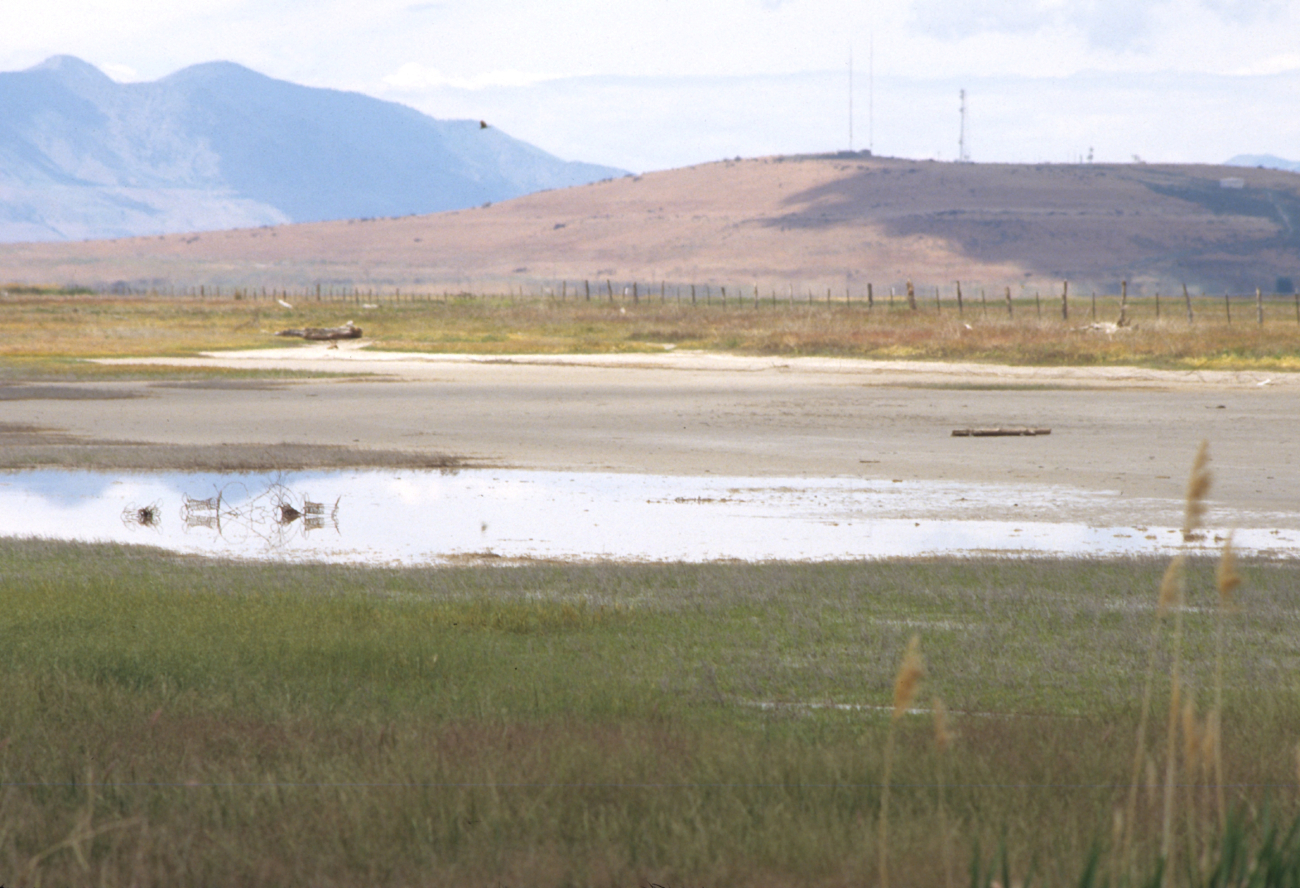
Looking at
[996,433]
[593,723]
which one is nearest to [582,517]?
[593,723]

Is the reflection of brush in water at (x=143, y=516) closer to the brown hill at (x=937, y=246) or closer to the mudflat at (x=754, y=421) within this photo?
the mudflat at (x=754, y=421)

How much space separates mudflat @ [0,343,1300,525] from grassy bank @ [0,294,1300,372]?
4.00 meters

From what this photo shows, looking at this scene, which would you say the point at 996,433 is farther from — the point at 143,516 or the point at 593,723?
the point at 593,723

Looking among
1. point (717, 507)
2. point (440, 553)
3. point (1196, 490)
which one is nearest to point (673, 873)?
point (1196, 490)

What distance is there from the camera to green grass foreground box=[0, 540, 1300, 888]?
486 centimetres

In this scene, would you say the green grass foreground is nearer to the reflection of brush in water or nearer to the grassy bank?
the reflection of brush in water

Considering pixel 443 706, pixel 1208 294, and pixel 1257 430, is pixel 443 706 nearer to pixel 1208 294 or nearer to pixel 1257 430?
pixel 1257 430

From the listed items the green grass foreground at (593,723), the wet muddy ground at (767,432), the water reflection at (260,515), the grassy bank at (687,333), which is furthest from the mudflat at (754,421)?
the green grass foreground at (593,723)

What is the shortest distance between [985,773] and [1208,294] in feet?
501

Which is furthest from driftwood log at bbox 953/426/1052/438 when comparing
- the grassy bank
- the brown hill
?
the brown hill

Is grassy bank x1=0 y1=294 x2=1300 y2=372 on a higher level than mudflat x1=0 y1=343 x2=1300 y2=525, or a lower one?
higher

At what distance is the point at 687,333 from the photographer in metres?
66.6

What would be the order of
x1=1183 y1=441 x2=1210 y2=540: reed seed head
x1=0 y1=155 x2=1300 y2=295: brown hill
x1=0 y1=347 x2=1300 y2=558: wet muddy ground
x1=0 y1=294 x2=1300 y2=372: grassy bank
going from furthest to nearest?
x1=0 y1=155 x2=1300 y2=295: brown hill, x1=0 y1=294 x2=1300 y2=372: grassy bank, x1=0 y1=347 x2=1300 y2=558: wet muddy ground, x1=1183 y1=441 x2=1210 y2=540: reed seed head

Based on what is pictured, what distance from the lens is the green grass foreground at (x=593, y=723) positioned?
486 cm
